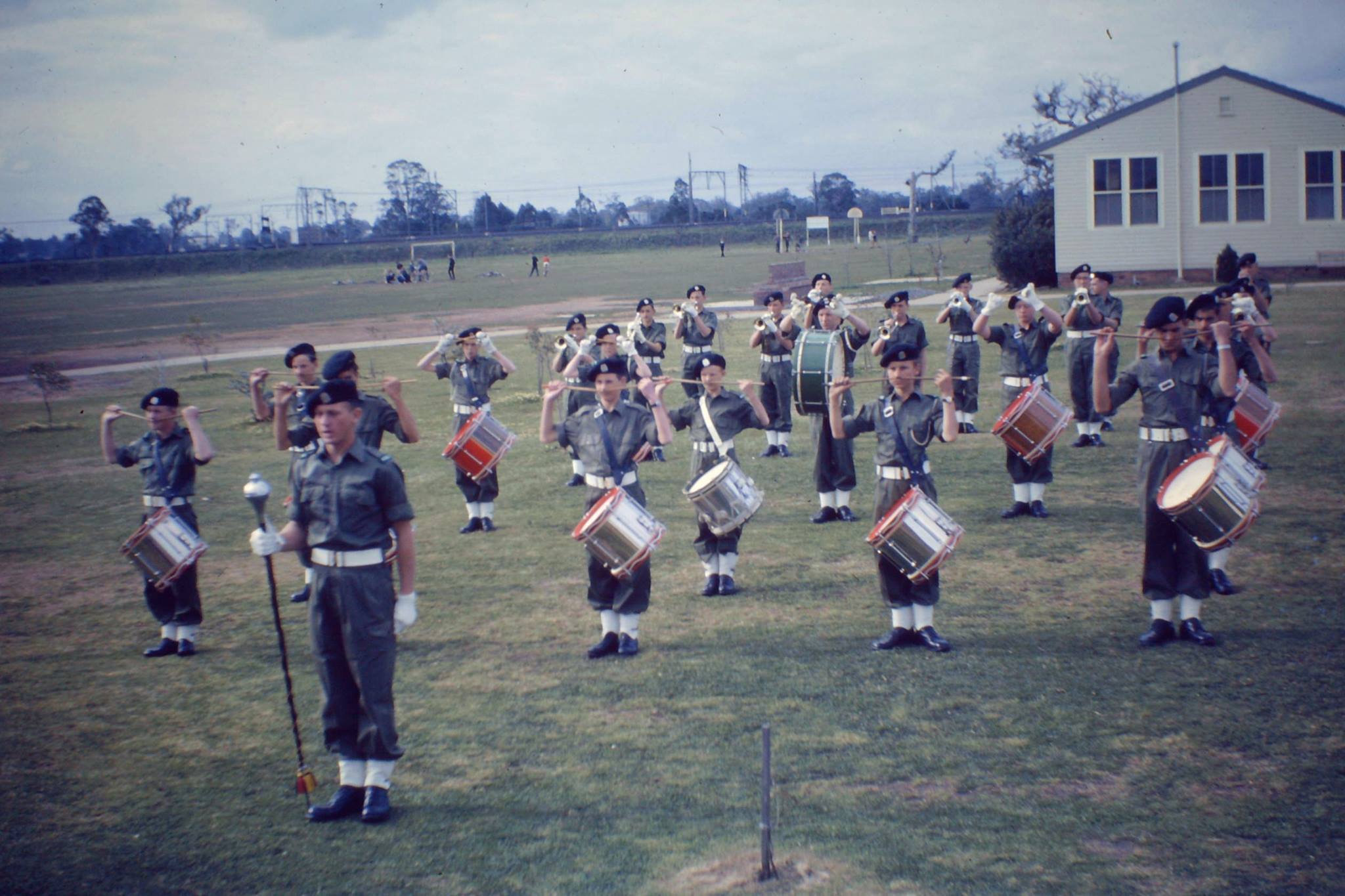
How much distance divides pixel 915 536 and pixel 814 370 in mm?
1814

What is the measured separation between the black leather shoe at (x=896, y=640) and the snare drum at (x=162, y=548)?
5.17 metres

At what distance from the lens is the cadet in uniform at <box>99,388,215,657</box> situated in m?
8.64

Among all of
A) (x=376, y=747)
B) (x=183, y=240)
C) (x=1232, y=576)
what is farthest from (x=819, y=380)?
(x=183, y=240)

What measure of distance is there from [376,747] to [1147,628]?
18.1 ft

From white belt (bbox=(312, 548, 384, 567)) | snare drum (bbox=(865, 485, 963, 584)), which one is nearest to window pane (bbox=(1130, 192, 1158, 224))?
snare drum (bbox=(865, 485, 963, 584))

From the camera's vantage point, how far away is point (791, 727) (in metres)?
6.78

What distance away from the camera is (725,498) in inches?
321

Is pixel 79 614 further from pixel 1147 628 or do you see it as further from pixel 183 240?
pixel 183 240

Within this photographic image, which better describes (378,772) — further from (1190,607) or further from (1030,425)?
(1030,425)

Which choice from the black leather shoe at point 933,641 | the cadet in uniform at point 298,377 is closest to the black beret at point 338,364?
the cadet in uniform at point 298,377

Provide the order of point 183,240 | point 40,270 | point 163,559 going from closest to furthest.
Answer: point 163,559
point 40,270
point 183,240

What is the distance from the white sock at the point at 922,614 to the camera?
7.94 m

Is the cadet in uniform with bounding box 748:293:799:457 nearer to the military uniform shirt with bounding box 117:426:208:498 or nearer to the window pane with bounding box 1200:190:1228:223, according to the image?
the military uniform shirt with bounding box 117:426:208:498

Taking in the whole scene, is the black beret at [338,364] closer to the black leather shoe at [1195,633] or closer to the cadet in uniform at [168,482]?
the cadet in uniform at [168,482]
